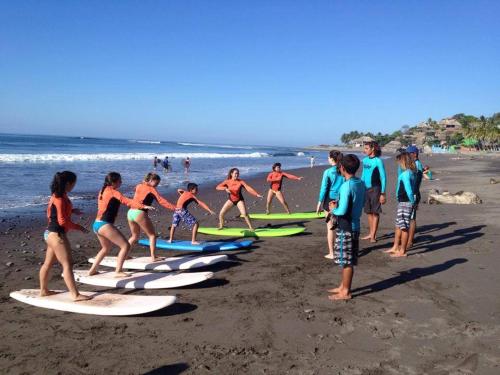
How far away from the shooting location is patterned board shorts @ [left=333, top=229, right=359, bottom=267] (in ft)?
18.7

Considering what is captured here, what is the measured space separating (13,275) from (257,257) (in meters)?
4.47

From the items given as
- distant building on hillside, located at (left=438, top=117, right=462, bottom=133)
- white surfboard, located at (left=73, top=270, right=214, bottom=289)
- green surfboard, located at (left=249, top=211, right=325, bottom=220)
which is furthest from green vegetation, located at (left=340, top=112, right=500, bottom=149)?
white surfboard, located at (left=73, top=270, right=214, bottom=289)

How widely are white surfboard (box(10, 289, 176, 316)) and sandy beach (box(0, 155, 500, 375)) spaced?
4.4 inches

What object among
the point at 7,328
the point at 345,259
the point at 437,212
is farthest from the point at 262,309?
the point at 437,212

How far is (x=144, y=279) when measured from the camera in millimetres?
6551

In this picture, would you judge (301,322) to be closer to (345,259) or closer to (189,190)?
(345,259)

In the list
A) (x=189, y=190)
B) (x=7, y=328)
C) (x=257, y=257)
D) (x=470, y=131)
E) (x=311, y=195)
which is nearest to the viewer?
(x=7, y=328)

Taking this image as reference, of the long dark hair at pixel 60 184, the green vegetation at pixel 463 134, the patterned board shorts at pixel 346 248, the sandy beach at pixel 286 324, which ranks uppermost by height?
the green vegetation at pixel 463 134

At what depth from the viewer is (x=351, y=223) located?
5.69 metres

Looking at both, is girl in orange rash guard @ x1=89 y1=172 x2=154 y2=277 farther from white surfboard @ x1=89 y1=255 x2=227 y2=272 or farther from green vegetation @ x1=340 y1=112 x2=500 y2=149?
green vegetation @ x1=340 y1=112 x2=500 y2=149

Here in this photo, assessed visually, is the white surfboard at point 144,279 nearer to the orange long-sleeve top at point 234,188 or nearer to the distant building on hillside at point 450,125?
the orange long-sleeve top at point 234,188

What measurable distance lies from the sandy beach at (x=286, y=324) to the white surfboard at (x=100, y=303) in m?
0.11

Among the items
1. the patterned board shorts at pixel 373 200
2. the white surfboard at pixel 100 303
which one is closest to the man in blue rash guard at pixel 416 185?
the patterned board shorts at pixel 373 200

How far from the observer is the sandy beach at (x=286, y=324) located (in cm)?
418
